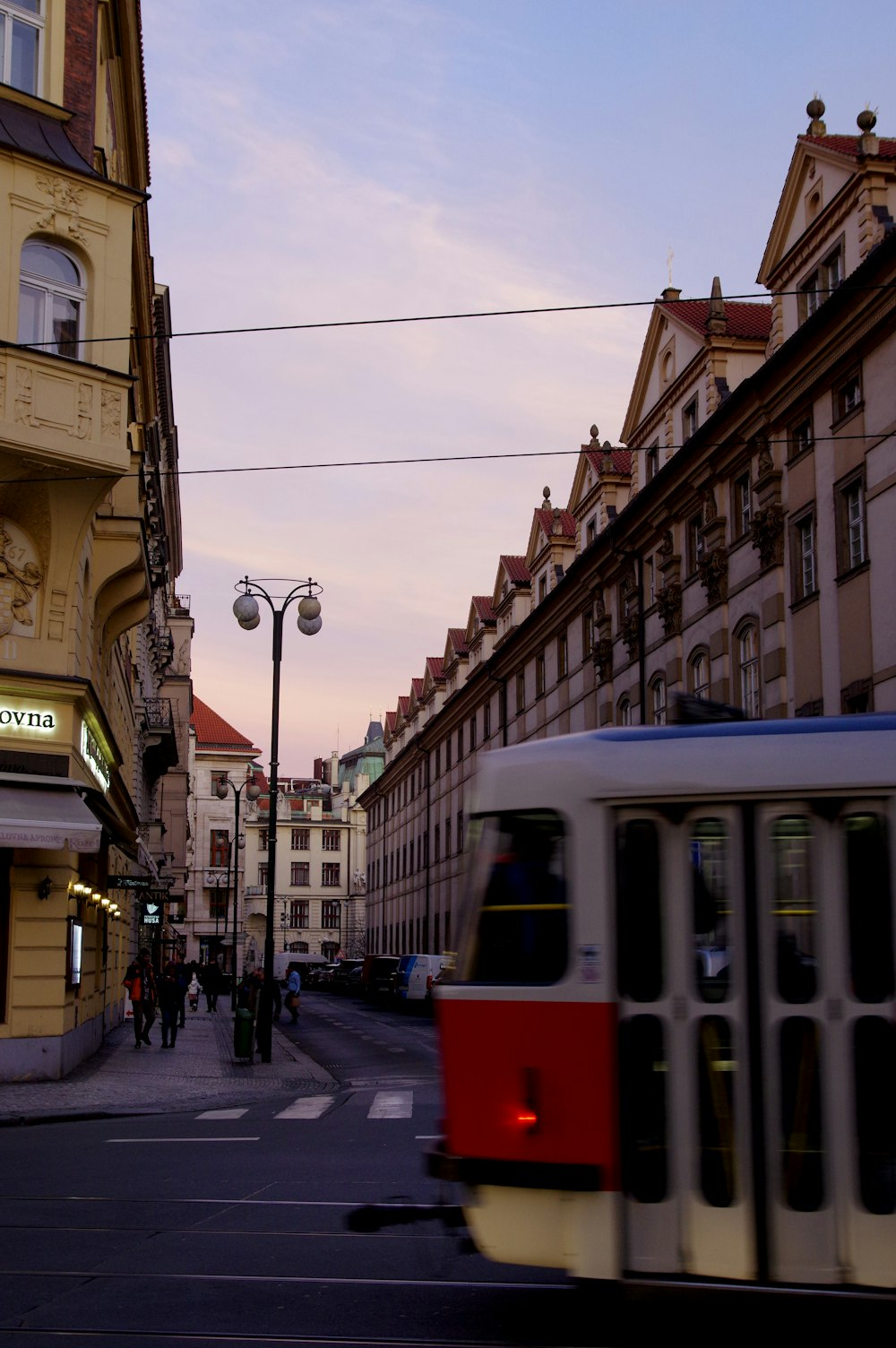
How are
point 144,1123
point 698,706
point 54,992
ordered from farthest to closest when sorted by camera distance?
point 54,992 → point 144,1123 → point 698,706

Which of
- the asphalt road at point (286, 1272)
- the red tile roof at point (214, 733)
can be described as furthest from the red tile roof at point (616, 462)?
the red tile roof at point (214, 733)

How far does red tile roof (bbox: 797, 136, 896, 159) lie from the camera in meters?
30.1

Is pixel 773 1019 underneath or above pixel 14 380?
underneath

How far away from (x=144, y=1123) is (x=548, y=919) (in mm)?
11811

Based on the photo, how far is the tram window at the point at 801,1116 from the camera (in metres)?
6.71

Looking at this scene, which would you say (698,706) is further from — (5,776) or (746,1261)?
(5,776)

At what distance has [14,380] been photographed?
67.3 ft

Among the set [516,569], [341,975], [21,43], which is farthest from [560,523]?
[21,43]

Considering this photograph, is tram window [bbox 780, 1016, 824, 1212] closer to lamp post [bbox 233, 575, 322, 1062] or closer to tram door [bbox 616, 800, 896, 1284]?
tram door [bbox 616, 800, 896, 1284]

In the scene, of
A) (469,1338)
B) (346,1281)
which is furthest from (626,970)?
(346,1281)

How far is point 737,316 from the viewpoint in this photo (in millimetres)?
39281

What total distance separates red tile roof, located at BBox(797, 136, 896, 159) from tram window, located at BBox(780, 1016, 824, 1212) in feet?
85.7

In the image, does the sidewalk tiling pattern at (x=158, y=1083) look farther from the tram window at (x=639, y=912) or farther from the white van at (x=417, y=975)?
the white van at (x=417, y=975)

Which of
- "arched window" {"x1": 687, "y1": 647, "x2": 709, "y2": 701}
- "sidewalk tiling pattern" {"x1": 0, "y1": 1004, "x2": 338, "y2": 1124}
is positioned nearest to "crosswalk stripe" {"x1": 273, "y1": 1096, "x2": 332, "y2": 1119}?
"sidewalk tiling pattern" {"x1": 0, "y1": 1004, "x2": 338, "y2": 1124}
